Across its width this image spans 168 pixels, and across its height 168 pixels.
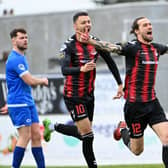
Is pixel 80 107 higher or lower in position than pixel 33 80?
lower

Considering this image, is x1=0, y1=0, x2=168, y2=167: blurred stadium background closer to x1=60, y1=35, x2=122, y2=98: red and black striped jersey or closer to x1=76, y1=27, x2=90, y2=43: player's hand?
x1=60, y1=35, x2=122, y2=98: red and black striped jersey

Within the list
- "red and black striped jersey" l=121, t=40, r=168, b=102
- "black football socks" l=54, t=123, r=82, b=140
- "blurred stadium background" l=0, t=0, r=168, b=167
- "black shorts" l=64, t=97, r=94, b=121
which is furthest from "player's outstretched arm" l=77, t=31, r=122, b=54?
"blurred stadium background" l=0, t=0, r=168, b=167

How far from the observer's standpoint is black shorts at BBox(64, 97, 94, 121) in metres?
12.0

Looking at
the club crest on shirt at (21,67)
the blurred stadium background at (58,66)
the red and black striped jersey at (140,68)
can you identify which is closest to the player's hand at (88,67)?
the red and black striped jersey at (140,68)

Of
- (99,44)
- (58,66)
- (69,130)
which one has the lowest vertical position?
(58,66)

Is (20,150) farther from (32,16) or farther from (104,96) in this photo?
(32,16)

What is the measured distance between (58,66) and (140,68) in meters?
17.7

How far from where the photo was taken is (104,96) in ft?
56.1

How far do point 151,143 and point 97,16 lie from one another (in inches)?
567

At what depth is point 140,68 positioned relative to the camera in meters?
11.3

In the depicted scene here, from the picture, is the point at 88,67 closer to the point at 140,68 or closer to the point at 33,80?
the point at 140,68

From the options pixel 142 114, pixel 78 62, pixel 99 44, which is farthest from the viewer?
pixel 78 62

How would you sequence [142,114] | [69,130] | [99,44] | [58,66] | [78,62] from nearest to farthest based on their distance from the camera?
[142,114]
[99,44]
[78,62]
[69,130]
[58,66]

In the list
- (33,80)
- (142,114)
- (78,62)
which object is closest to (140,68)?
(142,114)
